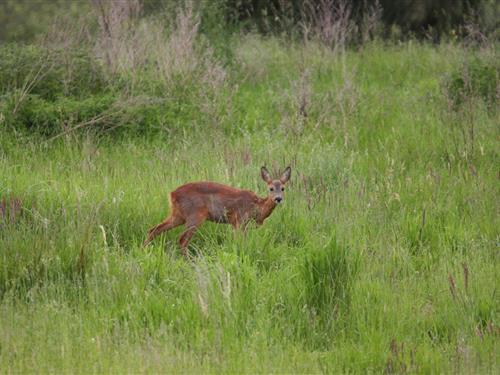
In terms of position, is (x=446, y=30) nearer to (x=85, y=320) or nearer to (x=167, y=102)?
(x=167, y=102)

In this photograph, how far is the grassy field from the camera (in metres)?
5.88

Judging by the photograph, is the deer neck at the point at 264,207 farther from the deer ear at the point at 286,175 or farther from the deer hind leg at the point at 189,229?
the deer hind leg at the point at 189,229

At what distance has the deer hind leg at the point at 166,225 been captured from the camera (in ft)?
26.0

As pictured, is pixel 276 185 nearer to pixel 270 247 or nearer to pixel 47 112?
pixel 270 247

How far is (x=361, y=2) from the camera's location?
18.4 meters

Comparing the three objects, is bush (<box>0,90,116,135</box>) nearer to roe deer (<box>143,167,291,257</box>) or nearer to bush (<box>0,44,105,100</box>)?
bush (<box>0,44,105,100</box>)

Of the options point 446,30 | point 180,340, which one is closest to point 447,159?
point 180,340

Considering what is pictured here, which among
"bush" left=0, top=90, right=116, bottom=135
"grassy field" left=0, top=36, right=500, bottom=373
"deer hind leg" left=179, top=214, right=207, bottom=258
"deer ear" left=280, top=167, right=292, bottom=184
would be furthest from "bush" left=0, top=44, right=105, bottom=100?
"deer hind leg" left=179, top=214, right=207, bottom=258

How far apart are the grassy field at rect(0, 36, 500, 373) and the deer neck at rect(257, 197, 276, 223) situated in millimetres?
87

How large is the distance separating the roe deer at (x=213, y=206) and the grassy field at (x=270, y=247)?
0.15 m

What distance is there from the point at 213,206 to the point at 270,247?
649 millimetres

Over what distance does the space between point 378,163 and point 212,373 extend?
498 centimetres

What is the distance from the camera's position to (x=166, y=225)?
26.2 ft

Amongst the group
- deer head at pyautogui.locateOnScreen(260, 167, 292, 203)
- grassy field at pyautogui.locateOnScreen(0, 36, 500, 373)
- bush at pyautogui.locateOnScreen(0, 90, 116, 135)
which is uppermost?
bush at pyautogui.locateOnScreen(0, 90, 116, 135)
